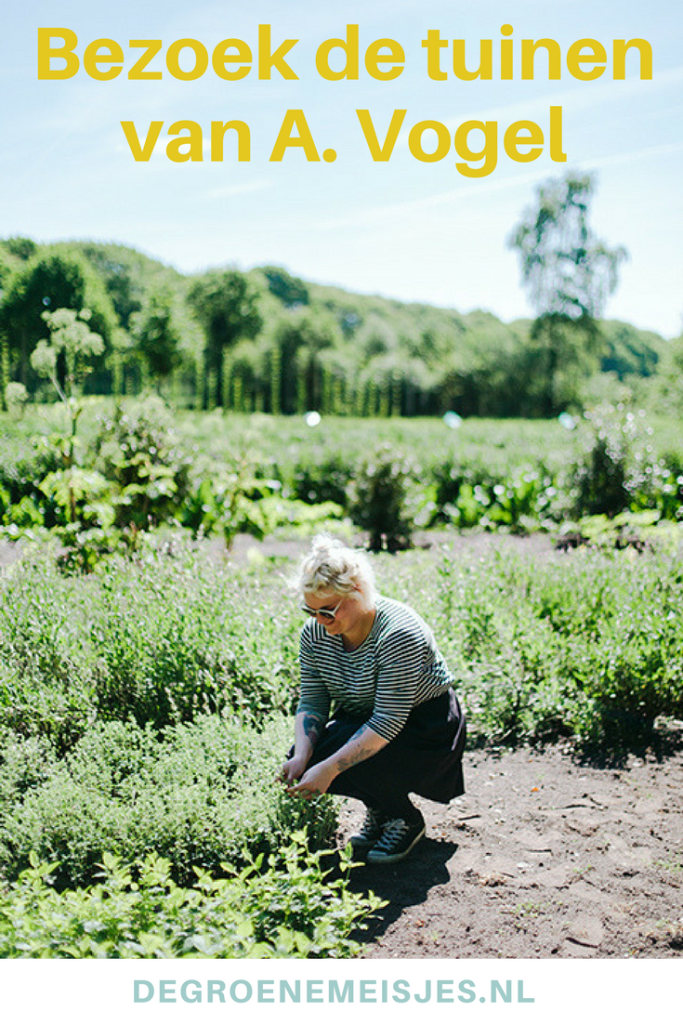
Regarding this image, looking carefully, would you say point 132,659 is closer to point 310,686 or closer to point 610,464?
point 310,686

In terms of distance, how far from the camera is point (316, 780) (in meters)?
2.64

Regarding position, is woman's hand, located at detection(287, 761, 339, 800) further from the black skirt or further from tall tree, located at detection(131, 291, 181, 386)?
tall tree, located at detection(131, 291, 181, 386)

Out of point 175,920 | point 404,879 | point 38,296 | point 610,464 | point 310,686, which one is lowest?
point 404,879

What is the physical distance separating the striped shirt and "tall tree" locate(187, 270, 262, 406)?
3303mm

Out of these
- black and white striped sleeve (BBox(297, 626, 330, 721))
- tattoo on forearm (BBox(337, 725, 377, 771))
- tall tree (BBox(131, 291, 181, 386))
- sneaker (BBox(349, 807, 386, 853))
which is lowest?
sneaker (BBox(349, 807, 386, 853))

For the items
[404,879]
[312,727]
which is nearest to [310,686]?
[312,727]

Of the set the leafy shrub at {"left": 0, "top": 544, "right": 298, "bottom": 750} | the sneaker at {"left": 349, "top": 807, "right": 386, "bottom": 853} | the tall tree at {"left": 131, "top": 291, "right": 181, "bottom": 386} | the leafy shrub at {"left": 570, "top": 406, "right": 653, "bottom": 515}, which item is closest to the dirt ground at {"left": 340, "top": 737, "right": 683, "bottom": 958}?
the sneaker at {"left": 349, "top": 807, "right": 386, "bottom": 853}

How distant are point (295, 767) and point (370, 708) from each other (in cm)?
33

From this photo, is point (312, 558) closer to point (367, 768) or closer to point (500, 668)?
point (367, 768)

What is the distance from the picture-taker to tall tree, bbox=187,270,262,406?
5516 mm

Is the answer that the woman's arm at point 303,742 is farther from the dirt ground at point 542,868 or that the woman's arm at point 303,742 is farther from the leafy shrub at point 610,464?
the leafy shrub at point 610,464

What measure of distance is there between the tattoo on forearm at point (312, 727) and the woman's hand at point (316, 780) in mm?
146

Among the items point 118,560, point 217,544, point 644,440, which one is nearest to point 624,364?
point 644,440

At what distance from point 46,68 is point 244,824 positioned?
300cm
